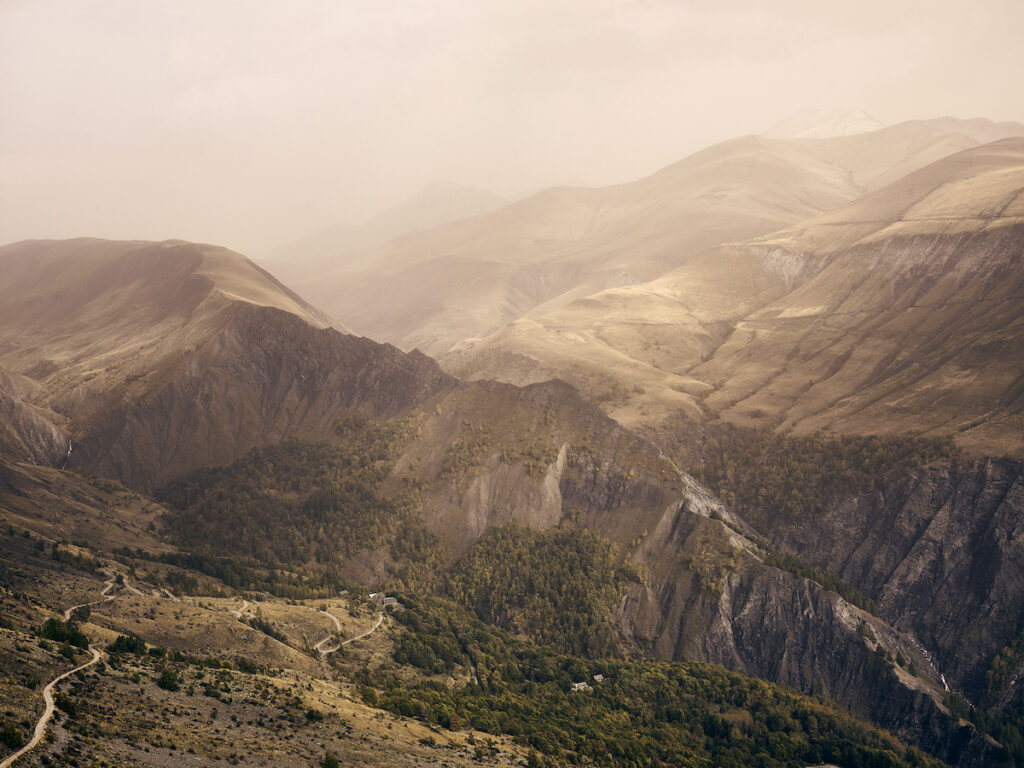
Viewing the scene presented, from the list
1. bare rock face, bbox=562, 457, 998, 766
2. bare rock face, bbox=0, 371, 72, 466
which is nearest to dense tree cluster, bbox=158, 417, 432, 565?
bare rock face, bbox=0, 371, 72, 466

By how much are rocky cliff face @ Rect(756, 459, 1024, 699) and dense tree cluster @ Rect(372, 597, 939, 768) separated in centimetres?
3313

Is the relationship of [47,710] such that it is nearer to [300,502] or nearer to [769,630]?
A: [300,502]

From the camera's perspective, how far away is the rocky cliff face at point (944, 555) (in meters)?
144

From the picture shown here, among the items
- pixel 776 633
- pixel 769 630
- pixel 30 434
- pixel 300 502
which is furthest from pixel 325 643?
pixel 30 434

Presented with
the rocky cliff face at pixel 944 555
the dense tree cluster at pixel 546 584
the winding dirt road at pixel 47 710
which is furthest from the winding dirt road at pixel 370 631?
the rocky cliff face at pixel 944 555

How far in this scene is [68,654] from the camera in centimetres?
7706

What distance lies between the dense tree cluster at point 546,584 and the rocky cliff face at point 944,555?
50962 mm

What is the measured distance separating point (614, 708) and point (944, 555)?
257ft

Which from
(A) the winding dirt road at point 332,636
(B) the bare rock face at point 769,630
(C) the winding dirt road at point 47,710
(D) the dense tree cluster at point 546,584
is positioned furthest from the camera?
(D) the dense tree cluster at point 546,584

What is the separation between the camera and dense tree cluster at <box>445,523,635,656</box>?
476 feet

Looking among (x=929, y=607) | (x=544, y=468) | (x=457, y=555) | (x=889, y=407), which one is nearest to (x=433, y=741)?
(x=457, y=555)

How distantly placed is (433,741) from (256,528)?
91271 mm

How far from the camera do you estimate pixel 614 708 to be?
122 meters

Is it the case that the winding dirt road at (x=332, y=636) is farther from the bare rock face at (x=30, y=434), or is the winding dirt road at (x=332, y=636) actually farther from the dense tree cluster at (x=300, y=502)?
the bare rock face at (x=30, y=434)
